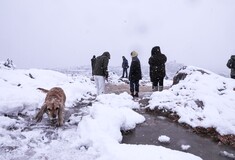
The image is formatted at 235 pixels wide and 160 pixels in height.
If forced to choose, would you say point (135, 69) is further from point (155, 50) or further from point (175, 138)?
point (175, 138)

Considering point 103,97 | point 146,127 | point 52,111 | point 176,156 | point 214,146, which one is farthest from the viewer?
point 103,97

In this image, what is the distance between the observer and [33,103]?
881cm

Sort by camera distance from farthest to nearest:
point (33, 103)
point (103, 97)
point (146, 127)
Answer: point (103, 97)
point (33, 103)
point (146, 127)

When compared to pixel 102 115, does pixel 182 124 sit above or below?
below

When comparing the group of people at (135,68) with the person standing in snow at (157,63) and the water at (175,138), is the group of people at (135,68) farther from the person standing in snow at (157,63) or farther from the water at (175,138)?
the water at (175,138)

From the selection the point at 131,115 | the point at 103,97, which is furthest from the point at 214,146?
the point at 103,97

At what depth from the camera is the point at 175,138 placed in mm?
6758

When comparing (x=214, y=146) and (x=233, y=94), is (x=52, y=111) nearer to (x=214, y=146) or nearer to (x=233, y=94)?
A: (x=214, y=146)

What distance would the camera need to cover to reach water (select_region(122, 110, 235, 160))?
19.6 feet

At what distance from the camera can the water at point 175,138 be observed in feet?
19.6

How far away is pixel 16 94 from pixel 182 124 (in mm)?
5542

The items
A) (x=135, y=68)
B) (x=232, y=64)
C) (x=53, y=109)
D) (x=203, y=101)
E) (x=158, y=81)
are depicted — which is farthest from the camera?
(x=232, y=64)

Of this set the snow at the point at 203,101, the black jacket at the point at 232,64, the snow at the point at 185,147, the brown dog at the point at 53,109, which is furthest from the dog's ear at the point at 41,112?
the black jacket at the point at 232,64

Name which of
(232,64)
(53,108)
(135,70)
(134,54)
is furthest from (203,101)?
(232,64)
